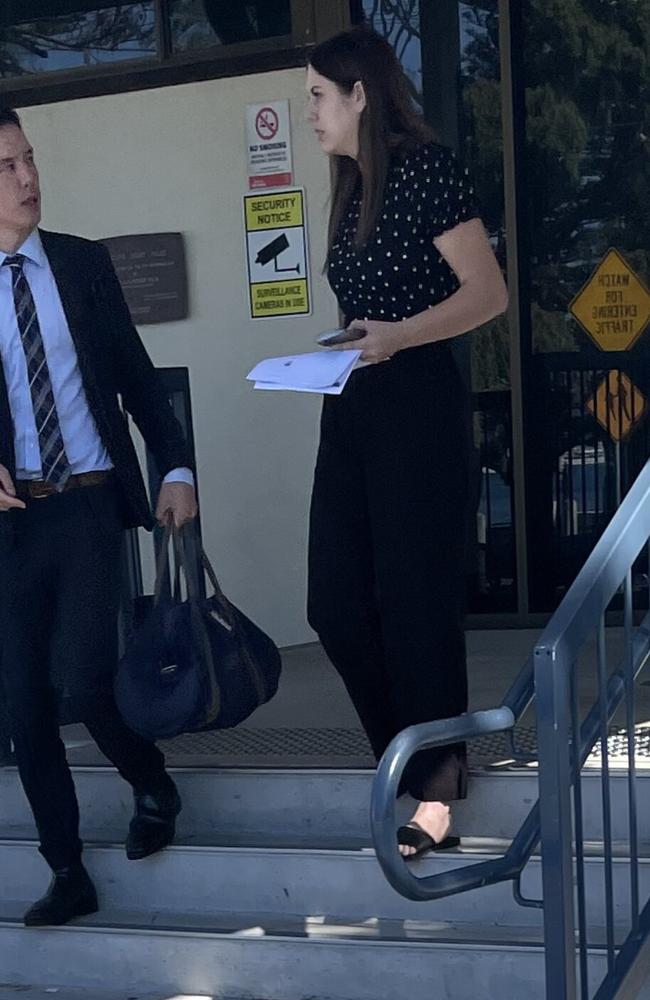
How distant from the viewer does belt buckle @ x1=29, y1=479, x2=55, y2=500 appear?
143 inches

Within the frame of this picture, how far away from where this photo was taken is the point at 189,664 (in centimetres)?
361

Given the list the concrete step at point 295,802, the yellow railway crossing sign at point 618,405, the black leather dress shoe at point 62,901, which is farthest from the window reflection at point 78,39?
the black leather dress shoe at point 62,901

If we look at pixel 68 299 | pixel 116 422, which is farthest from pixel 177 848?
pixel 68 299

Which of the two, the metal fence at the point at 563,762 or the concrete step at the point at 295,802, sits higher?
the metal fence at the point at 563,762

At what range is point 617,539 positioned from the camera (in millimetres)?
2695

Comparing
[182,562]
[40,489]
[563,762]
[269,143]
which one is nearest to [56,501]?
[40,489]

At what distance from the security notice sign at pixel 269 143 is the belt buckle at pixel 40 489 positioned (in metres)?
2.29

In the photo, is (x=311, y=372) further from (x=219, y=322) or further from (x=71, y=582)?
(x=219, y=322)

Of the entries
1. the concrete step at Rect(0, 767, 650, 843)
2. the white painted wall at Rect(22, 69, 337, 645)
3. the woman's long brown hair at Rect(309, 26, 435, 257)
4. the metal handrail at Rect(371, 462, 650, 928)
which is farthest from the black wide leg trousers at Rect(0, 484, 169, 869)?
the white painted wall at Rect(22, 69, 337, 645)

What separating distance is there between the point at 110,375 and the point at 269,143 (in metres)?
2.09

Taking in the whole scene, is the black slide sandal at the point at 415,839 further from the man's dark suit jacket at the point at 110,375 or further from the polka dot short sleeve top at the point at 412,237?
the polka dot short sleeve top at the point at 412,237

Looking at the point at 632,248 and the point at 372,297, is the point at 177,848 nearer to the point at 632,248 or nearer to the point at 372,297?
the point at 372,297

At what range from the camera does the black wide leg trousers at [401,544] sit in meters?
3.48

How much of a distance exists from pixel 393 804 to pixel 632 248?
3770mm
